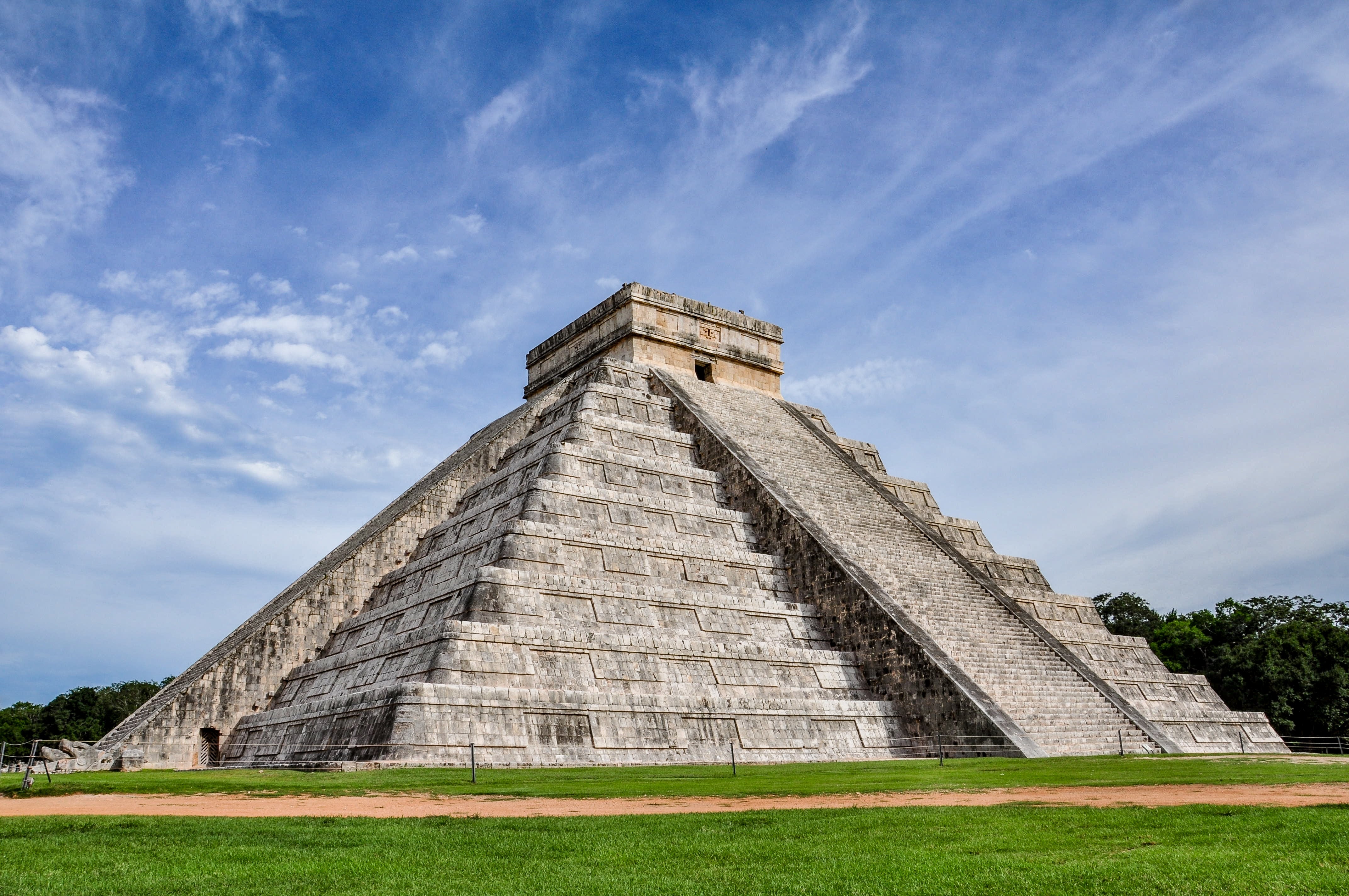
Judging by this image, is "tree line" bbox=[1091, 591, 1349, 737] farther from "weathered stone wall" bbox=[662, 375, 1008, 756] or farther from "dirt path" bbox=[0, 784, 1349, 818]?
"dirt path" bbox=[0, 784, 1349, 818]

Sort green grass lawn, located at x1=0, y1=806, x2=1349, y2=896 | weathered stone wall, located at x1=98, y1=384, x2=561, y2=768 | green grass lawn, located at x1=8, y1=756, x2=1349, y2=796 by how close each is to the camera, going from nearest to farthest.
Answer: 1. green grass lawn, located at x1=0, y1=806, x2=1349, y2=896
2. green grass lawn, located at x1=8, y1=756, x2=1349, y2=796
3. weathered stone wall, located at x1=98, y1=384, x2=561, y2=768

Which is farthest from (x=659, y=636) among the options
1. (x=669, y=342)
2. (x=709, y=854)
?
(x=669, y=342)

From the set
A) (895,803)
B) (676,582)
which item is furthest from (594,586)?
(895,803)

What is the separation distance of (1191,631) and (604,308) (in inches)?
939

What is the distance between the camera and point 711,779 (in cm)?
1202

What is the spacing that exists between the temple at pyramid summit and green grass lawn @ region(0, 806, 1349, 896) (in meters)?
A: 5.61

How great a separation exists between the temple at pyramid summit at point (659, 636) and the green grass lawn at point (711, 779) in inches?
42.6

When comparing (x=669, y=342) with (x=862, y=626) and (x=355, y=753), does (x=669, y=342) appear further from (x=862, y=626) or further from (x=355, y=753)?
(x=355, y=753)

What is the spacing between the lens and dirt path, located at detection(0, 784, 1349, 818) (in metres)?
9.05

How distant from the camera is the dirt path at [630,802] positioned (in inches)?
356

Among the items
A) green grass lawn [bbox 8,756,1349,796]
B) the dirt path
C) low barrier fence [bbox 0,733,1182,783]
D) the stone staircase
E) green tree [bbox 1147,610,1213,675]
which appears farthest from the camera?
green tree [bbox 1147,610,1213,675]

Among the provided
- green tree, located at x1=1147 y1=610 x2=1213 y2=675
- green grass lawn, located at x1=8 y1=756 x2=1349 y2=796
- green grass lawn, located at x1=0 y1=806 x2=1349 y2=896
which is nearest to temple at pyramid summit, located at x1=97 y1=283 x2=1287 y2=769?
green grass lawn, located at x1=8 y1=756 x2=1349 y2=796

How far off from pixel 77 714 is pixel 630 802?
47.5 meters

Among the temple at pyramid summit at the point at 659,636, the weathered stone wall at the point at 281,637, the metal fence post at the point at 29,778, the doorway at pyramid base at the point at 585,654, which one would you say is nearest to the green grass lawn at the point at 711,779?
the metal fence post at the point at 29,778
